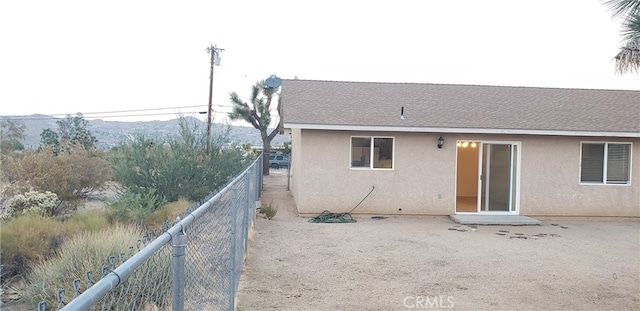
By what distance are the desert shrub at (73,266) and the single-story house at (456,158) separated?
7.13m

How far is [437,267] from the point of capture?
326 inches

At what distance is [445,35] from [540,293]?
17.6 m

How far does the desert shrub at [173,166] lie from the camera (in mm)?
14797

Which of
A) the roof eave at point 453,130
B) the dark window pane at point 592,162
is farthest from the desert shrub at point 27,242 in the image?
the dark window pane at point 592,162

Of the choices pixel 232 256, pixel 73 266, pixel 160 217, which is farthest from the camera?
pixel 160 217

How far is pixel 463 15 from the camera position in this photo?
61.0 feet

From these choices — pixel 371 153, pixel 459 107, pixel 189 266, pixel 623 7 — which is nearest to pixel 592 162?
pixel 459 107

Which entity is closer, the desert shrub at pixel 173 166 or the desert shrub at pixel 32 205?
the desert shrub at pixel 32 205

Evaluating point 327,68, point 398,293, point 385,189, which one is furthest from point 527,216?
point 327,68

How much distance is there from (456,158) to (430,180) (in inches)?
39.0

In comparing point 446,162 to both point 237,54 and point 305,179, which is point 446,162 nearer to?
point 305,179

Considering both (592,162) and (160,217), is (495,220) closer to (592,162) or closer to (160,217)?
(592,162)

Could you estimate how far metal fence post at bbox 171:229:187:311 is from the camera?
2.79 m

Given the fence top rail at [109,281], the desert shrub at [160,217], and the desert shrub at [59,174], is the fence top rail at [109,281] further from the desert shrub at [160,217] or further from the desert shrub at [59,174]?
the desert shrub at [59,174]
